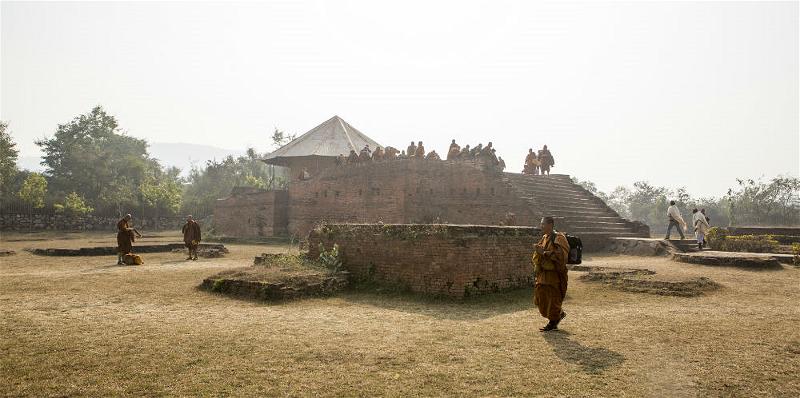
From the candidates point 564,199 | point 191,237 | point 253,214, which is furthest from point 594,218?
point 253,214

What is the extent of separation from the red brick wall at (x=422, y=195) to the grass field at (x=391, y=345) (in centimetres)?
1084

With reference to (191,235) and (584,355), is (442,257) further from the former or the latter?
(191,235)

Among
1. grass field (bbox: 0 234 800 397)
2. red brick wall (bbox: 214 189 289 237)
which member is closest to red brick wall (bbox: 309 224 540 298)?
grass field (bbox: 0 234 800 397)

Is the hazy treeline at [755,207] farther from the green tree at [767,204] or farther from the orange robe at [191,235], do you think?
the orange robe at [191,235]

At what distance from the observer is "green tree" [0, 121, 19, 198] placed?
33938mm

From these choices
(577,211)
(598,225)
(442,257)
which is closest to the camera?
(442,257)

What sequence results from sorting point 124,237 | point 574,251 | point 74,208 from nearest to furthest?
point 574,251 < point 124,237 < point 74,208

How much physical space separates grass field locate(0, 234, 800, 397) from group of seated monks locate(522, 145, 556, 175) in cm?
1426

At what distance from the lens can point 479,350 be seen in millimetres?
4590

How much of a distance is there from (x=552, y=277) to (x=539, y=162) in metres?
17.0

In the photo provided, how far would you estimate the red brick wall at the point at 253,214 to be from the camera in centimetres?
2534

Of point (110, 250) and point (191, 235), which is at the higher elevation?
point (191, 235)

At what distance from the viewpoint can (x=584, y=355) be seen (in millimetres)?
4441

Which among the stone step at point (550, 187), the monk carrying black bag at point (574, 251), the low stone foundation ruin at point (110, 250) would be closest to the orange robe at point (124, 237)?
the low stone foundation ruin at point (110, 250)
